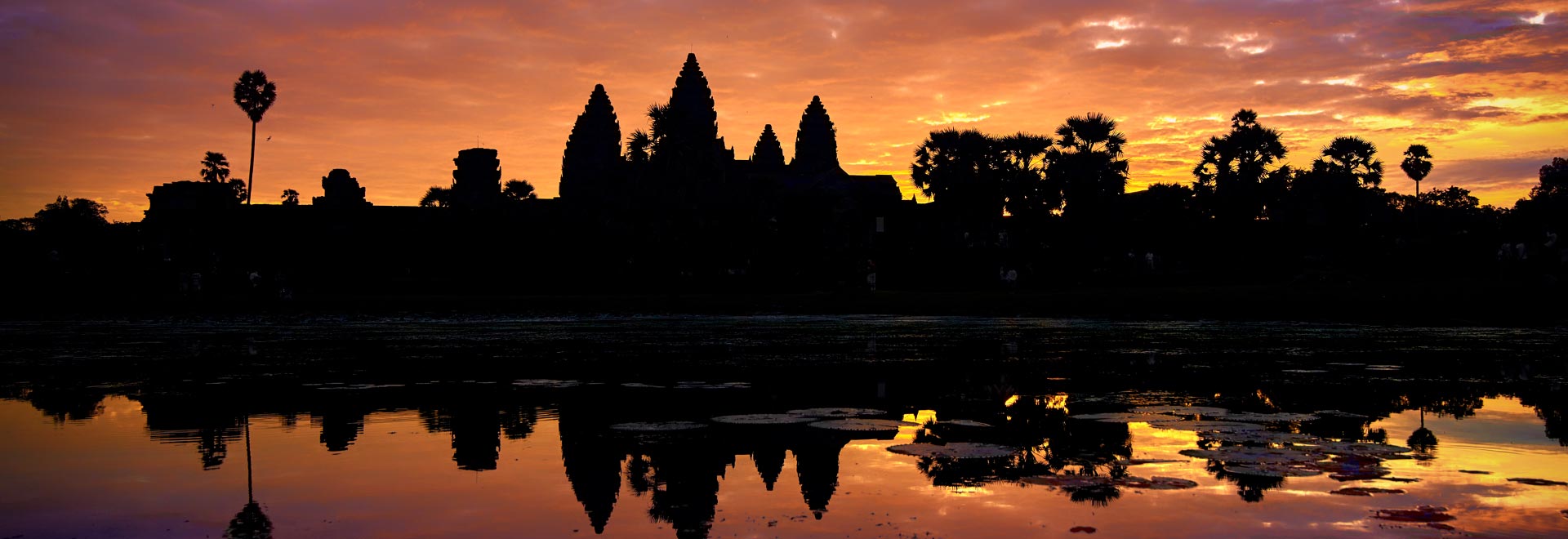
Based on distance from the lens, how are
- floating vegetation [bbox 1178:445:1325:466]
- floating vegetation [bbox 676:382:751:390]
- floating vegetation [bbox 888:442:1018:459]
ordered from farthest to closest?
floating vegetation [bbox 676:382:751:390]
floating vegetation [bbox 888:442:1018:459]
floating vegetation [bbox 1178:445:1325:466]

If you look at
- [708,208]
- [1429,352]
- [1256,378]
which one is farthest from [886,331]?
[708,208]

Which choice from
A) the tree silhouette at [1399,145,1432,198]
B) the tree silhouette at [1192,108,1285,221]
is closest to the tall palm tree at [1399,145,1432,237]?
the tree silhouette at [1399,145,1432,198]

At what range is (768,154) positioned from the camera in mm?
129625

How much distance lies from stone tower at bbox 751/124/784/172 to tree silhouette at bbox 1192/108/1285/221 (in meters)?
66.2

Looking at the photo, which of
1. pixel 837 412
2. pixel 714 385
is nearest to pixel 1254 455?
pixel 837 412

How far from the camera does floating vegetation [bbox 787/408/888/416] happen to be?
35.6ft

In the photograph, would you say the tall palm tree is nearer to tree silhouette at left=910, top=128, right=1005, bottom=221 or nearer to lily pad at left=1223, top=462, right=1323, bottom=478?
tree silhouette at left=910, top=128, right=1005, bottom=221

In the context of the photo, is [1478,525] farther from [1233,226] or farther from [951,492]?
[1233,226]

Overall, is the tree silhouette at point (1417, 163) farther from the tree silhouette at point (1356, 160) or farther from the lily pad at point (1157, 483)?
the lily pad at point (1157, 483)

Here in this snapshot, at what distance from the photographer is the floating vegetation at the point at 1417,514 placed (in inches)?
238

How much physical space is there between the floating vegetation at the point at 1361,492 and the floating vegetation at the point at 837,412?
15.2ft

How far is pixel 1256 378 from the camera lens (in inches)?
556

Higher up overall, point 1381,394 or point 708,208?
point 708,208

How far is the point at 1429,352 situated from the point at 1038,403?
951 cm
